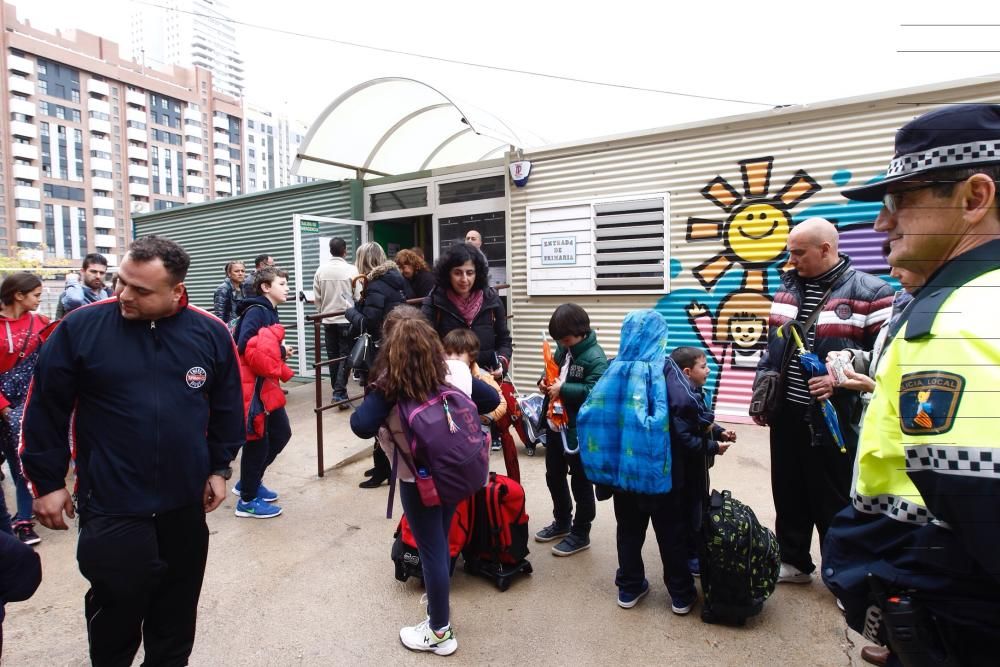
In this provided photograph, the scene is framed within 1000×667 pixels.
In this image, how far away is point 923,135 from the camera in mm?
1199

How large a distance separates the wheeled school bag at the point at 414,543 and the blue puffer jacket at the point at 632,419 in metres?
0.78

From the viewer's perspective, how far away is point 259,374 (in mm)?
4109

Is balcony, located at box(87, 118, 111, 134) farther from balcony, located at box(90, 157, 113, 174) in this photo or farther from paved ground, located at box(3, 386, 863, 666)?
paved ground, located at box(3, 386, 863, 666)

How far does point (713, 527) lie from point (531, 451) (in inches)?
121

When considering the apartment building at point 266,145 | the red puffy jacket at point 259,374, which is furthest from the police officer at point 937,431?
the apartment building at point 266,145

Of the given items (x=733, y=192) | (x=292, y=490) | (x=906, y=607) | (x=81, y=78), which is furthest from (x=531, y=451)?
(x=81, y=78)

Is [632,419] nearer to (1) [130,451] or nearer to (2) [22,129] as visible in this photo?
(1) [130,451]

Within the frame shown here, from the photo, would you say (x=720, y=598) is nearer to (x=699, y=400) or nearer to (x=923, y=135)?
(x=699, y=400)

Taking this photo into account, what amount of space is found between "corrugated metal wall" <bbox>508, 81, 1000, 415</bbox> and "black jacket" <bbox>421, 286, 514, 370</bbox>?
2.81 meters

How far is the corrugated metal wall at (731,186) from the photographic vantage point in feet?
17.9

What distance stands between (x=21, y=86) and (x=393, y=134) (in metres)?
73.7

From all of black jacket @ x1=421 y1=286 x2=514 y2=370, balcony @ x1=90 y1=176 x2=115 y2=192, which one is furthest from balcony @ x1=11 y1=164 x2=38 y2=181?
black jacket @ x1=421 y1=286 x2=514 y2=370

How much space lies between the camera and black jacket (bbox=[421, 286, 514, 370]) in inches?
164

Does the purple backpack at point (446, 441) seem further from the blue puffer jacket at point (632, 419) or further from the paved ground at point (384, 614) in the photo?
the paved ground at point (384, 614)
